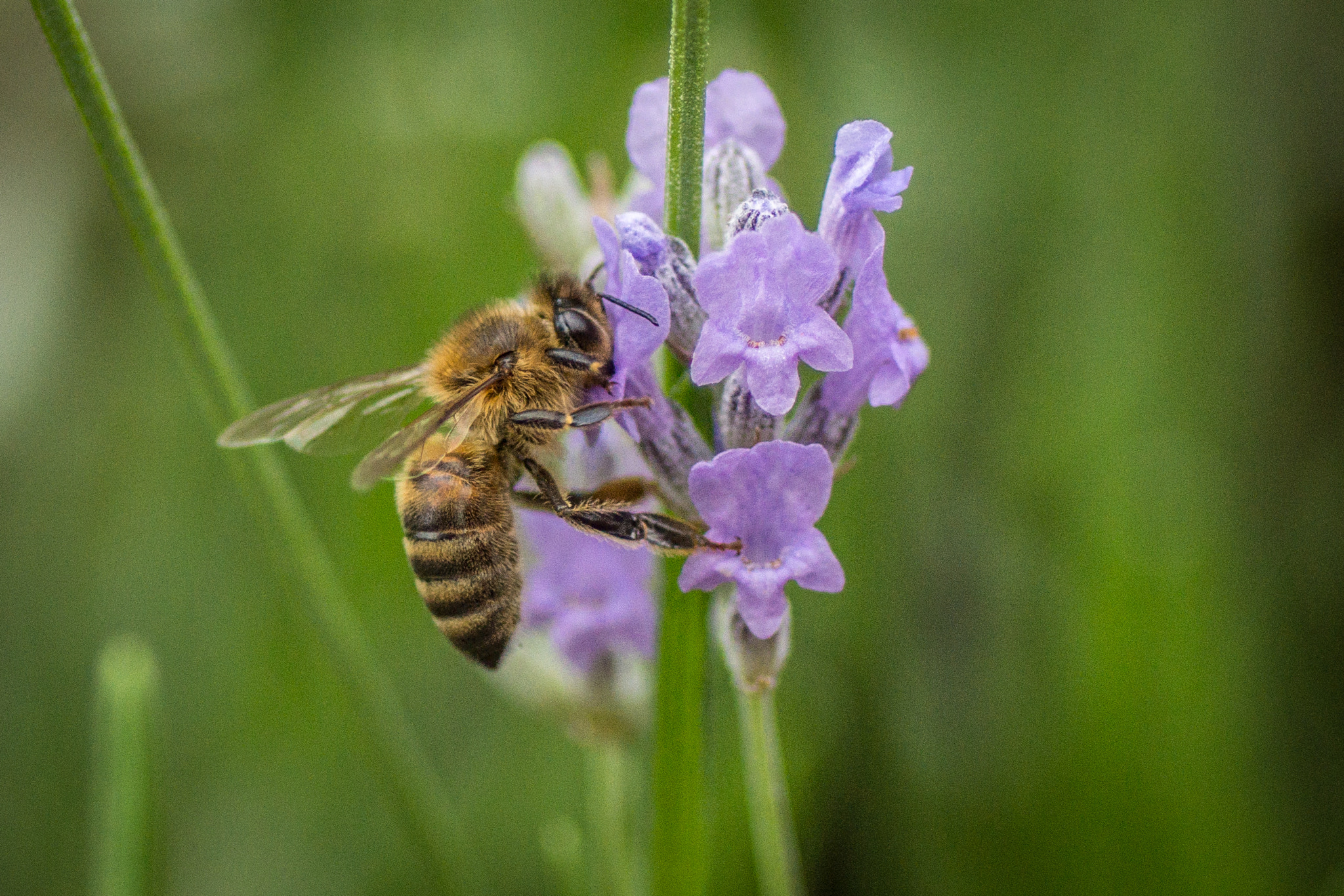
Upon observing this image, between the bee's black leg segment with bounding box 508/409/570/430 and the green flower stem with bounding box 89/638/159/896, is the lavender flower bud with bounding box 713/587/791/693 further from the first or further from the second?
the green flower stem with bounding box 89/638/159/896

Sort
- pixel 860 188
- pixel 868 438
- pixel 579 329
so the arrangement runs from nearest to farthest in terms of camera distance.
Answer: pixel 860 188, pixel 579 329, pixel 868 438

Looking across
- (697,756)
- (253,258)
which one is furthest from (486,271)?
(697,756)

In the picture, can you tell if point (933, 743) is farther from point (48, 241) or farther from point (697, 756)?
point (48, 241)

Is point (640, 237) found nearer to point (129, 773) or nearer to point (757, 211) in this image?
point (757, 211)

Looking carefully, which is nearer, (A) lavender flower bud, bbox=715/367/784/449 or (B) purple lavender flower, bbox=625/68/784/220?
(A) lavender flower bud, bbox=715/367/784/449

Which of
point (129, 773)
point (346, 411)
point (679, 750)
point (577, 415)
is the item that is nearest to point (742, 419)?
point (577, 415)

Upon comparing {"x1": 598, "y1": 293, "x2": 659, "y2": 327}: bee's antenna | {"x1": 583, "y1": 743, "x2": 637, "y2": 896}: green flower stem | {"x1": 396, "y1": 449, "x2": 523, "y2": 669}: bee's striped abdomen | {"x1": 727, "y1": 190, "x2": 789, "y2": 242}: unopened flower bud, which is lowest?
{"x1": 583, "y1": 743, "x2": 637, "y2": 896}: green flower stem

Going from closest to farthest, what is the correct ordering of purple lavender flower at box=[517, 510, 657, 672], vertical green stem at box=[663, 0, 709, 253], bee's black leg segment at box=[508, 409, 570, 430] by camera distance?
vertical green stem at box=[663, 0, 709, 253] → bee's black leg segment at box=[508, 409, 570, 430] → purple lavender flower at box=[517, 510, 657, 672]

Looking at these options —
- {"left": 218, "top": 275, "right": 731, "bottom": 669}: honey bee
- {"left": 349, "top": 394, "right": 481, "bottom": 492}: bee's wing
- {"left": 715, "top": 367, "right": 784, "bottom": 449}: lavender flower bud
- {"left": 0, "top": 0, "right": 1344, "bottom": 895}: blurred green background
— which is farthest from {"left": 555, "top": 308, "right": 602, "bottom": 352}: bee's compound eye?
{"left": 0, "top": 0, "right": 1344, "bottom": 895}: blurred green background
